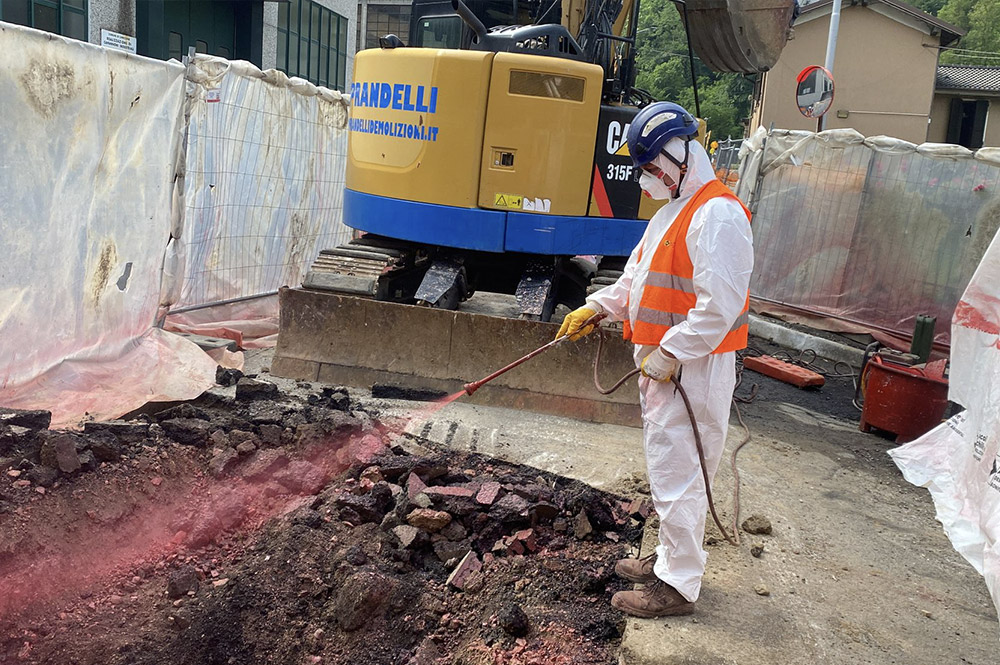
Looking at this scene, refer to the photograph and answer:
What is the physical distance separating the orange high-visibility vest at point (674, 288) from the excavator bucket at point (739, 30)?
442 cm

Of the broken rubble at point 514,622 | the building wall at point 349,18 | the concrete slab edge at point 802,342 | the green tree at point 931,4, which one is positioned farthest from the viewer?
the green tree at point 931,4

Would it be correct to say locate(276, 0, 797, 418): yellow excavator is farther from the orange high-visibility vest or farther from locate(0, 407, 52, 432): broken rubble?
the orange high-visibility vest

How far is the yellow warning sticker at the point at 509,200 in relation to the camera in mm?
6641

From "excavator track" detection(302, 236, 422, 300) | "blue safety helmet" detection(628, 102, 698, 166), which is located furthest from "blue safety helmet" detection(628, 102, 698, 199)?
"excavator track" detection(302, 236, 422, 300)

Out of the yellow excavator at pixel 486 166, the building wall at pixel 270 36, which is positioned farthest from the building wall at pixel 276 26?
the yellow excavator at pixel 486 166

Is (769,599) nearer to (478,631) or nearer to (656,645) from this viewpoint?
(656,645)

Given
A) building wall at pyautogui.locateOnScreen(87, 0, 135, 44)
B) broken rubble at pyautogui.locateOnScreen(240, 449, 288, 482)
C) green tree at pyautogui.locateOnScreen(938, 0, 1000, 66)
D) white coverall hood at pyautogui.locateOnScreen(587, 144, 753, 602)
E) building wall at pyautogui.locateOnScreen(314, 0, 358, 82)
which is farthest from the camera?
green tree at pyautogui.locateOnScreen(938, 0, 1000, 66)

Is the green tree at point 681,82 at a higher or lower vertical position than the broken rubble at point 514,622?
higher

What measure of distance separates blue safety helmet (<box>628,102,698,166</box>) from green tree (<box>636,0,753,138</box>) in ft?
142

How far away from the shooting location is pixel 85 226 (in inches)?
227

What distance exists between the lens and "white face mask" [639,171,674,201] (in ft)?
12.0

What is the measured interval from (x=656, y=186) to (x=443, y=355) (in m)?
3.04

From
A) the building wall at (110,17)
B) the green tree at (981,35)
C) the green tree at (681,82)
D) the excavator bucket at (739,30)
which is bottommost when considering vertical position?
the excavator bucket at (739,30)

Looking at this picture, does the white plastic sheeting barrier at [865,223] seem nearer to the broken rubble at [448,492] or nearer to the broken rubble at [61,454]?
the broken rubble at [448,492]
